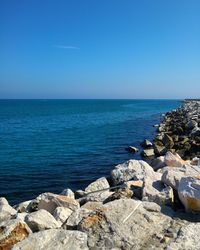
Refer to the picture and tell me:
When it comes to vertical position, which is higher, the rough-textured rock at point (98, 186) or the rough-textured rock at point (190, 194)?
the rough-textured rock at point (190, 194)

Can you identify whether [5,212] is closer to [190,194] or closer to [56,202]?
[56,202]

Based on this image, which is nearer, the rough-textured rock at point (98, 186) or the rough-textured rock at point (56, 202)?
the rough-textured rock at point (56, 202)

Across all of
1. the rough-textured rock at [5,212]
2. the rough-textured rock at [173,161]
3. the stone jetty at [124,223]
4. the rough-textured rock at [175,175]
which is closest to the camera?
the stone jetty at [124,223]

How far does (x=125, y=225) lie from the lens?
21.6 feet

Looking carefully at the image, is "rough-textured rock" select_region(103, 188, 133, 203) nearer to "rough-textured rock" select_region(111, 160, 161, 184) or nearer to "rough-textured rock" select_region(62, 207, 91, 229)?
"rough-textured rock" select_region(62, 207, 91, 229)

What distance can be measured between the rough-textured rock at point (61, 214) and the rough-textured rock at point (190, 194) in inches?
109

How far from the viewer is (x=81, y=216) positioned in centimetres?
721

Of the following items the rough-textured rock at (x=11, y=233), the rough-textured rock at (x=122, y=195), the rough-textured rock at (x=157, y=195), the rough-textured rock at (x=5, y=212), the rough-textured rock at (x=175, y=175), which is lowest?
the rough-textured rock at (x=5, y=212)

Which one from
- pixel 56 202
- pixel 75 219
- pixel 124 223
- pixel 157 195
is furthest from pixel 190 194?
pixel 56 202

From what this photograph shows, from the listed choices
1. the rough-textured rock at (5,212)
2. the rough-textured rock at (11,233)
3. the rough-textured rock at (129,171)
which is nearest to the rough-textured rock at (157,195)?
the rough-textured rock at (11,233)

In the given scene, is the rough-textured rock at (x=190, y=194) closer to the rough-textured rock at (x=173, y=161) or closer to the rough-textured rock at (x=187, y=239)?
the rough-textured rock at (x=187, y=239)

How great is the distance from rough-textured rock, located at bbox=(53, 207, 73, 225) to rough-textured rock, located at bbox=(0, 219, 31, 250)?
56.0 inches

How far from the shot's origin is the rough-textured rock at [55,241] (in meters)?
5.93

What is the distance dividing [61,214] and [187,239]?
329cm
